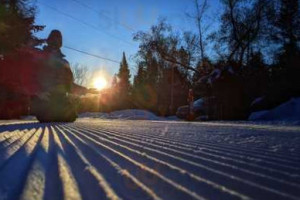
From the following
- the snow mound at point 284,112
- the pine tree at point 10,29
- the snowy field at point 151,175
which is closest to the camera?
the snowy field at point 151,175

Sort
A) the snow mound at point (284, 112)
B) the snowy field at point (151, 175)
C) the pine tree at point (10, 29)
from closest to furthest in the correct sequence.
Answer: the snowy field at point (151, 175), the pine tree at point (10, 29), the snow mound at point (284, 112)

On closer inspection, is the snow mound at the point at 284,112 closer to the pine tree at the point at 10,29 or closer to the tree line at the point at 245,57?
the tree line at the point at 245,57

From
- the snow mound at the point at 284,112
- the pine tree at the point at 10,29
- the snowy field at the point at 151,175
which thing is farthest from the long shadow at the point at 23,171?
the snow mound at the point at 284,112

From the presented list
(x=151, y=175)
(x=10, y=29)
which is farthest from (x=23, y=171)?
(x=10, y=29)

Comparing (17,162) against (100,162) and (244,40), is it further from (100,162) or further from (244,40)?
(244,40)

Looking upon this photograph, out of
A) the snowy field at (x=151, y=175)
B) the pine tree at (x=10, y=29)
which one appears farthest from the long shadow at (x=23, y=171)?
the pine tree at (x=10, y=29)

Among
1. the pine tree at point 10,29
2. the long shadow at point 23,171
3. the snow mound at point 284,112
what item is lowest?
the long shadow at point 23,171

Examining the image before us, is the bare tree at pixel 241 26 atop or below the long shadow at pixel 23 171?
atop

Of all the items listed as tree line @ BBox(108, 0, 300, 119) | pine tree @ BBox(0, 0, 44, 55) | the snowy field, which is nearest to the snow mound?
tree line @ BBox(108, 0, 300, 119)

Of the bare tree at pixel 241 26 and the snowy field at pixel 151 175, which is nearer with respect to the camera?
the snowy field at pixel 151 175

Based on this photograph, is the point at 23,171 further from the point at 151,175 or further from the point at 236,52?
the point at 236,52

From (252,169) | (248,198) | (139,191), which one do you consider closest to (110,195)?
(139,191)

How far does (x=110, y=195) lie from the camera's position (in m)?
1.44

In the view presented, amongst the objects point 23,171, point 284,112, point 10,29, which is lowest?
point 23,171
